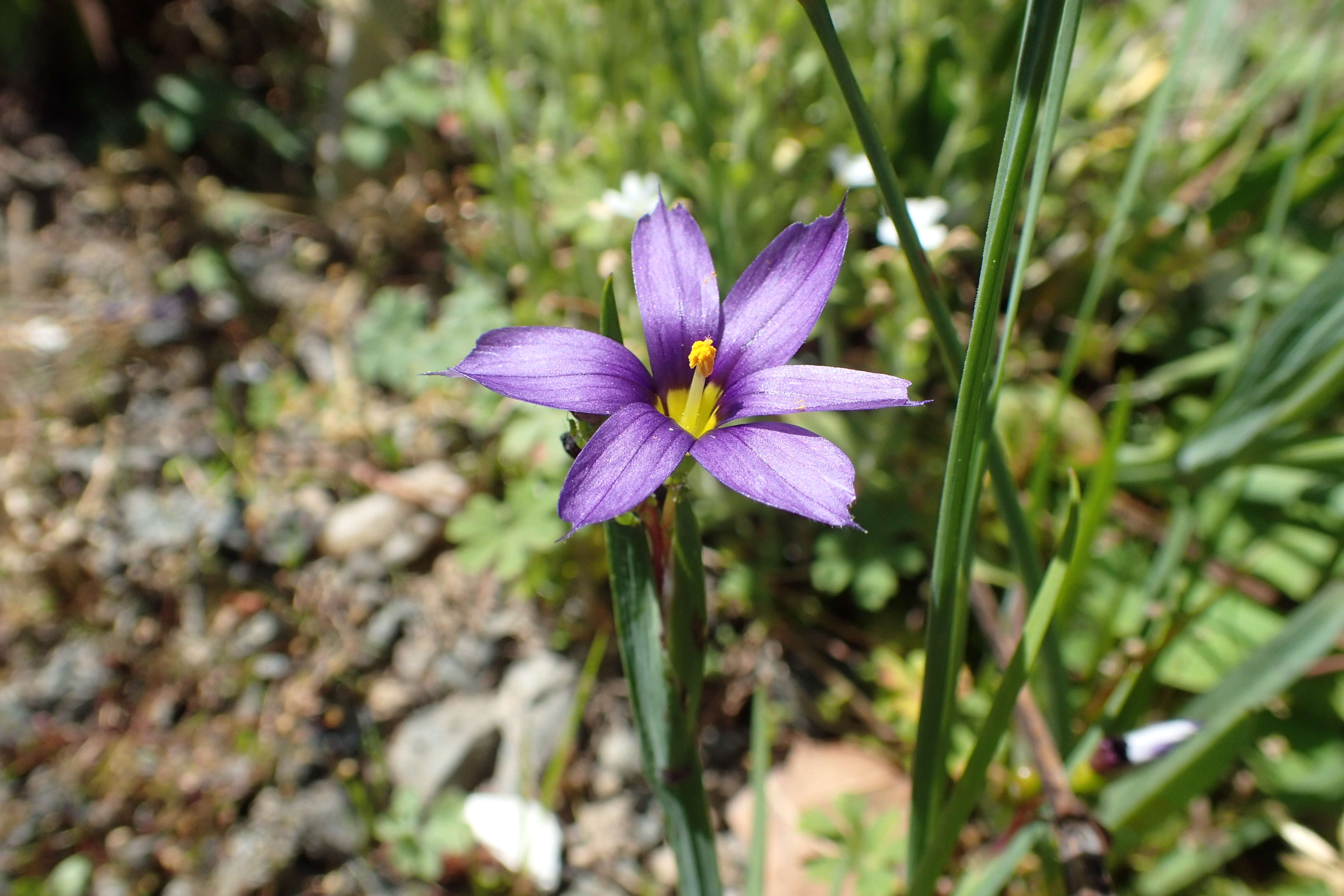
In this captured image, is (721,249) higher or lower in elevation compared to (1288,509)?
higher

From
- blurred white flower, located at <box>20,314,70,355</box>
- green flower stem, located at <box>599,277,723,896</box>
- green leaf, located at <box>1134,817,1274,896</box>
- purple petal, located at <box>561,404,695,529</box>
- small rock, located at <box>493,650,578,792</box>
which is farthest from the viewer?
blurred white flower, located at <box>20,314,70,355</box>

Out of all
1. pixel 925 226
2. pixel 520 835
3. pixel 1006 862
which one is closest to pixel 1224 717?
pixel 1006 862

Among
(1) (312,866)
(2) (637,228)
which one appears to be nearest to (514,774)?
(1) (312,866)

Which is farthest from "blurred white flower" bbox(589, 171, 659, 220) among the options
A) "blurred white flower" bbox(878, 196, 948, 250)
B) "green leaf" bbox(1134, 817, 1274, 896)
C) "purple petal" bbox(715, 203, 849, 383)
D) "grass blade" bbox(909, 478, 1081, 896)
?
"green leaf" bbox(1134, 817, 1274, 896)

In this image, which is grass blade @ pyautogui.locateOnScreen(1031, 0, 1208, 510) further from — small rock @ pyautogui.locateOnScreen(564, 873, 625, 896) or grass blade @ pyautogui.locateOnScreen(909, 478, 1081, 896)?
small rock @ pyautogui.locateOnScreen(564, 873, 625, 896)

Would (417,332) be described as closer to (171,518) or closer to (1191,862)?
(171,518)

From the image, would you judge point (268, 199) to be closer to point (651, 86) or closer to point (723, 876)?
point (651, 86)

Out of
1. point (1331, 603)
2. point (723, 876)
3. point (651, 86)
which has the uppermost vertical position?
point (651, 86)
